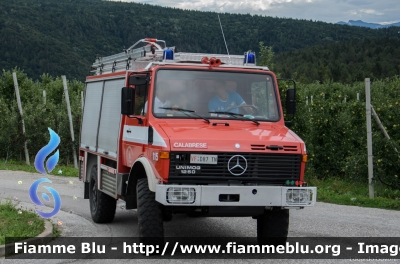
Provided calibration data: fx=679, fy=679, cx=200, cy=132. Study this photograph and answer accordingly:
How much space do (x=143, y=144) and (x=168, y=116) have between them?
0.50m

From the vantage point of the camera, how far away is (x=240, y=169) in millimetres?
8359

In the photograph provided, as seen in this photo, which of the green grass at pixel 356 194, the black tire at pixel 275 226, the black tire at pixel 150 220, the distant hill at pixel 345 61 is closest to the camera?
the black tire at pixel 150 220

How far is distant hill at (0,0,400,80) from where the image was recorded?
266 feet

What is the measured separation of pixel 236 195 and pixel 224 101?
1653 mm

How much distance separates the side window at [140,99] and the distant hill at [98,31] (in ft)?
180

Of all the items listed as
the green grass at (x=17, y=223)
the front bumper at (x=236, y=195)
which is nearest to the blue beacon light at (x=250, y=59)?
the front bumper at (x=236, y=195)

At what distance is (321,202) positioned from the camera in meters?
14.7

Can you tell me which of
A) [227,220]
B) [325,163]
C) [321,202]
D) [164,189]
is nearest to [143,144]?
[164,189]

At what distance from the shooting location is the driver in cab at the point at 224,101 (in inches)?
364

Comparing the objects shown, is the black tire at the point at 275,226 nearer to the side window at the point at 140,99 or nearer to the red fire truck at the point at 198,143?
the red fire truck at the point at 198,143

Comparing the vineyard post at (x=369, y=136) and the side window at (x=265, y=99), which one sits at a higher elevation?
the side window at (x=265, y=99)

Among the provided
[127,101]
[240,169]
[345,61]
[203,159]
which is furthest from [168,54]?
[345,61]

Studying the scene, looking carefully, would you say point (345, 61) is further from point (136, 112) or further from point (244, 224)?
point (136, 112)

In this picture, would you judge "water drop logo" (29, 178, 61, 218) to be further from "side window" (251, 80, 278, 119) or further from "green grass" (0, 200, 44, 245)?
"side window" (251, 80, 278, 119)
